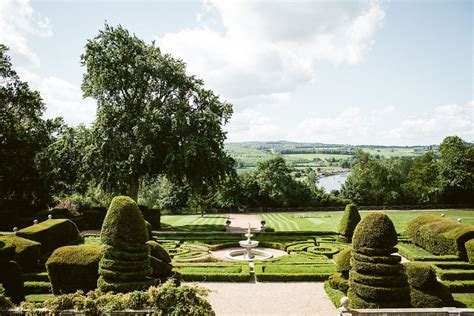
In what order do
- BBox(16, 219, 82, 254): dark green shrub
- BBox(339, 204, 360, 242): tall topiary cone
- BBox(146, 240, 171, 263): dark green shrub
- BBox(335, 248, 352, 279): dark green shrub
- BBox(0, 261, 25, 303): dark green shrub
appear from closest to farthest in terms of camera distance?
1. BBox(0, 261, 25, 303): dark green shrub
2. BBox(335, 248, 352, 279): dark green shrub
3. BBox(146, 240, 171, 263): dark green shrub
4. BBox(16, 219, 82, 254): dark green shrub
5. BBox(339, 204, 360, 242): tall topiary cone

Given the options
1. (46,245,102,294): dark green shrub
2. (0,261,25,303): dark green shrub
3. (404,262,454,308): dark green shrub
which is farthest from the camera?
(46,245,102,294): dark green shrub

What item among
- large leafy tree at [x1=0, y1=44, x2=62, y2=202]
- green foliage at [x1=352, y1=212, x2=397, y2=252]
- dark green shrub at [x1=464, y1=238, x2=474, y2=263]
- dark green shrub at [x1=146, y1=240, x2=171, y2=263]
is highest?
large leafy tree at [x1=0, y1=44, x2=62, y2=202]

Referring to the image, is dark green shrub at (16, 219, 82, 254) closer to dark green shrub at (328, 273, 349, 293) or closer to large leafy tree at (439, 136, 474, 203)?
dark green shrub at (328, 273, 349, 293)

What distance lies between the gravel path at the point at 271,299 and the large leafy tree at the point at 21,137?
24961 millimetres

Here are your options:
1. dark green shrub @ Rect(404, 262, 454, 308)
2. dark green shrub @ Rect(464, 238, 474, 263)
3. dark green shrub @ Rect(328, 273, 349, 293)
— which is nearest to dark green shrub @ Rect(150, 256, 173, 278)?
dark green shrub @ Rect(328, 273, 349, 293)

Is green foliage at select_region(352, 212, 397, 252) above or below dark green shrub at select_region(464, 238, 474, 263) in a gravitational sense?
above

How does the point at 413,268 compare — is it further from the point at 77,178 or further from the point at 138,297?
the point at 77,178

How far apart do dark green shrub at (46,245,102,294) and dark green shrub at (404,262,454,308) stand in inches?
463

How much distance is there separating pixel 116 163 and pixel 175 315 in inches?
835

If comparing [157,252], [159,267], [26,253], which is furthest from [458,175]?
[26,253]

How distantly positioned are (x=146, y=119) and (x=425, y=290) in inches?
924

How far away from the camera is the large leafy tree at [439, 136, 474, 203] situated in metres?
49.3

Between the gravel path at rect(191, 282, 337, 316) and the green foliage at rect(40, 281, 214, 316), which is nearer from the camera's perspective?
the green foliage at rect(40, 281, 214, 316)

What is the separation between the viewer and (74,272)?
13961mm
